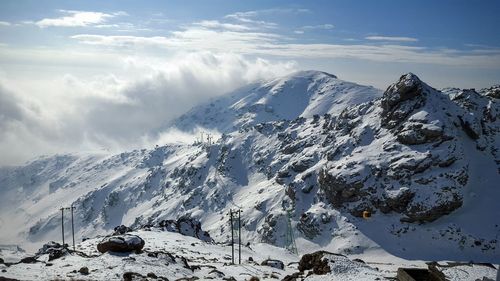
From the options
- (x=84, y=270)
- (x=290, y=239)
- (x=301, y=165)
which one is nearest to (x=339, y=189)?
(x=290, y=239)

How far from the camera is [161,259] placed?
174 feet

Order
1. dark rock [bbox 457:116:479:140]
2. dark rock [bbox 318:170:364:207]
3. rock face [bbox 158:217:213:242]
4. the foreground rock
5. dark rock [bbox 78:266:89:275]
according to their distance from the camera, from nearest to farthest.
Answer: the foreground rock < dark rock [bbox 78:266:89:275] < rock face [bbox 158:217:213:242] < dark rock [bbox 318:170:364:207] < dark rock [bbox 457:116:479:140]

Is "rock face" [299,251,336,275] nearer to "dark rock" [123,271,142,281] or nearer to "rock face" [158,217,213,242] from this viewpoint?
"dark rock" [123,271,142,281]

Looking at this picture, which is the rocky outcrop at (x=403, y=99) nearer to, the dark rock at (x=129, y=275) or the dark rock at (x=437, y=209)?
the dark rock at (x=437, y=209)

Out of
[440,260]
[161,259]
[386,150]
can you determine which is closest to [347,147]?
[386,150]

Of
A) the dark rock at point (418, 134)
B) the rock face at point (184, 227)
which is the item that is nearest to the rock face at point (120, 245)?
the rock face at point (184, 227)

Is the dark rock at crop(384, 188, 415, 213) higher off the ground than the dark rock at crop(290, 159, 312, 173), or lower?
higher

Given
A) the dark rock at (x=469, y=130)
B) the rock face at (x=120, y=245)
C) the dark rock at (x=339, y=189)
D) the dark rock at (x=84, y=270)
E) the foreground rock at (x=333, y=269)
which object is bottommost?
the dark rock at (x=339, y=189)

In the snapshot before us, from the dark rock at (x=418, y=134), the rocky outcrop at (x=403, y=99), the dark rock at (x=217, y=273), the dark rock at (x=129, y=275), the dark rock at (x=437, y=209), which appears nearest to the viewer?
the dark rock at (x=129, y=275)

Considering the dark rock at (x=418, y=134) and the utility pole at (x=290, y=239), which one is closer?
the dark rock at (x=418, y=134)

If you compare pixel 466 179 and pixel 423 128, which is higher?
pixel 423 128

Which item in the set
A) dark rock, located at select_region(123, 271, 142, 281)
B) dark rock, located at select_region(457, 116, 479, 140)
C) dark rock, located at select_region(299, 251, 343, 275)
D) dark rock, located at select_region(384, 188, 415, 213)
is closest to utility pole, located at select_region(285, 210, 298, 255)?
dark rock, located at select_region(384, 188, 415, 213)

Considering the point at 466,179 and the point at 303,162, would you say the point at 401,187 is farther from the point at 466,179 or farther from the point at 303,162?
the point at 303,162

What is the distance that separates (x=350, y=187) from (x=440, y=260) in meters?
32.7
